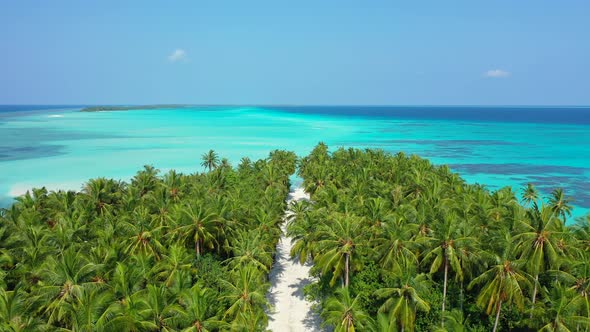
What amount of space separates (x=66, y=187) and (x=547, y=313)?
96.5m

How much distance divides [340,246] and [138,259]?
693 inches

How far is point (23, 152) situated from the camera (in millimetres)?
132250

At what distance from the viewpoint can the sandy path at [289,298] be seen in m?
38.0

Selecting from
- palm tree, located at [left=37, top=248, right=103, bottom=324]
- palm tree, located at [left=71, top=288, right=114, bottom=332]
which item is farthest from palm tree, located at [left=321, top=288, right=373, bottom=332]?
palm tree, located at [left=37, top=248, right=103, bottom=324]

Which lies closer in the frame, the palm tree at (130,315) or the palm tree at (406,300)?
the palm tree at (130,315)

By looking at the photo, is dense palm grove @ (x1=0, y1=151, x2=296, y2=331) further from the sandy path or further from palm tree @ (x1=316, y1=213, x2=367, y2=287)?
palm tree @ (x1=316, y1=213, x2=367, y2=287)

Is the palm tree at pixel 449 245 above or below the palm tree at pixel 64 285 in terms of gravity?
above

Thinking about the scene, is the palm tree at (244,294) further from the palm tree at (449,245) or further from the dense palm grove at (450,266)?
the palm tree at (449,245)

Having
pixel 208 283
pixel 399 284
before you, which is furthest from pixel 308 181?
pixel 399 284

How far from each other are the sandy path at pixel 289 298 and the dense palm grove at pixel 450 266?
2.47m

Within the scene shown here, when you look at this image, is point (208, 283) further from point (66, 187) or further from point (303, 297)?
point (66, 187)

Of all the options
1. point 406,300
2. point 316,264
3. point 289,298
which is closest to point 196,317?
point 316,264

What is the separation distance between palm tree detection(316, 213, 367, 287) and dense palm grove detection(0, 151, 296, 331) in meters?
6.10

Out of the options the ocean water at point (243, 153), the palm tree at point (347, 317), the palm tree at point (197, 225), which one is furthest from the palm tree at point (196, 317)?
the ocean water at point (243, 153)
